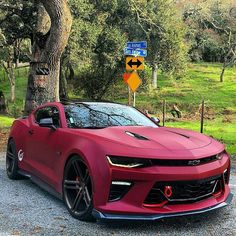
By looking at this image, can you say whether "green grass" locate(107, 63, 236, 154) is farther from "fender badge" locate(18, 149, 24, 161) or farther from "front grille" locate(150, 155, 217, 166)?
"front grille" locate(150, 155, 217, 166)

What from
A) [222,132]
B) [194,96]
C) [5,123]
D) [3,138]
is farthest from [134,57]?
[194,96]

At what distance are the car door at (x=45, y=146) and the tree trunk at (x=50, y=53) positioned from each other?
620 cm

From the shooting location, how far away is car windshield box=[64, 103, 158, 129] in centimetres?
615

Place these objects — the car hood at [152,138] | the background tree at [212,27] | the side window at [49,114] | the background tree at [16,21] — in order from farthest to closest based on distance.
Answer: the background tree at [212,27], the background tree at [16,21], the side window at [49,114], the car hood at [152,138]

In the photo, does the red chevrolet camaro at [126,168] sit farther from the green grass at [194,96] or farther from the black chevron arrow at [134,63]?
the green grass at [194,96]

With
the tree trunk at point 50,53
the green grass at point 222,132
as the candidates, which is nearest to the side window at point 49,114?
the tree trunk at point 50,53

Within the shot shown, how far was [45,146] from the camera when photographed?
6355 mm

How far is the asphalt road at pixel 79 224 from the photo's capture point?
4.89 meters

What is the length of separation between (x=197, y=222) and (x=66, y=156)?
1.79m

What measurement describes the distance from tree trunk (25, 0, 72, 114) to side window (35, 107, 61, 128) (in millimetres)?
6113

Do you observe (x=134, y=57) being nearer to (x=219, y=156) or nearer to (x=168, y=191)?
(x=219, y=156)

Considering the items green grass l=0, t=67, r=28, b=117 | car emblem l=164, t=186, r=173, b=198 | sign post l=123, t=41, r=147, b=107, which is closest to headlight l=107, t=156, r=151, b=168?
car emblem l=164, t=186, r=173, b=198

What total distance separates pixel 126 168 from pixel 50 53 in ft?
30.1

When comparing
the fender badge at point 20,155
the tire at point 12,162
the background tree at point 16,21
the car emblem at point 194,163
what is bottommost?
the tire at point 12,162
